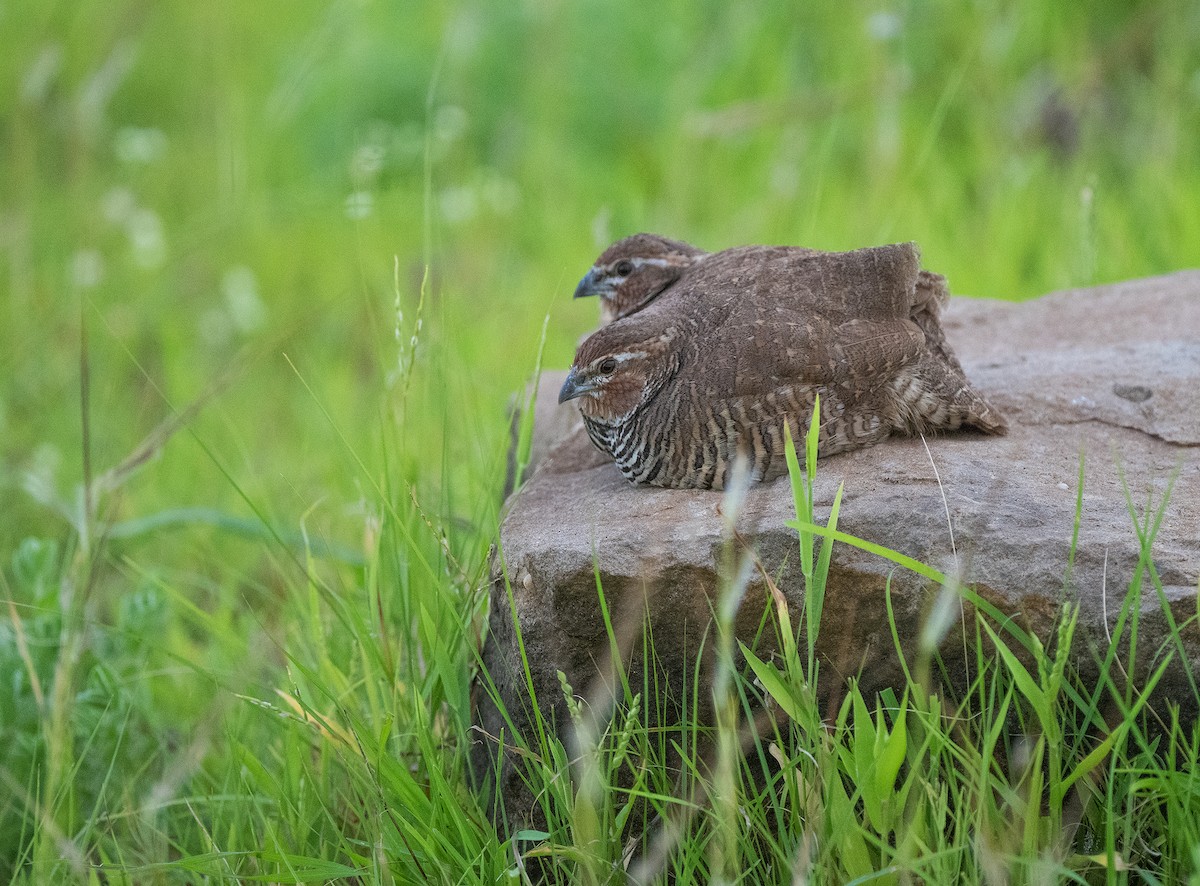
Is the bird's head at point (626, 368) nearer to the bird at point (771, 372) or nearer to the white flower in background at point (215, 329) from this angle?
the bird at point (771, 372)

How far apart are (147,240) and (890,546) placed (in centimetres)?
581

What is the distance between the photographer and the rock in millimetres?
2885

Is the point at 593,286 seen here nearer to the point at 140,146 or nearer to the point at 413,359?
the point at 413,359

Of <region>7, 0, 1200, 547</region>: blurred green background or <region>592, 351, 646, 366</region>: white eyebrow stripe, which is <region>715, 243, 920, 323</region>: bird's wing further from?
<region>7, 0, 1200, 547</region>: blurred green background

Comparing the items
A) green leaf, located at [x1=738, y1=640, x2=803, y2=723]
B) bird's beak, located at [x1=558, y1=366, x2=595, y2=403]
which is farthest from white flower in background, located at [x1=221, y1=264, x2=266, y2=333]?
green leaf, located at [x1=738, y1=640, x2=803, y2=723]

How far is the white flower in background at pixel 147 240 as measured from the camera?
7.73 meters

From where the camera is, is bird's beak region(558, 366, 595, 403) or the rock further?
bird's beak region(558, 366, 595, 403)

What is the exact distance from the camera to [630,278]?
15.4 feet

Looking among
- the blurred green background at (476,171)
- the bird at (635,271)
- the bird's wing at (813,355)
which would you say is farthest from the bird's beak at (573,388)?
the blurred green background at (476,171)

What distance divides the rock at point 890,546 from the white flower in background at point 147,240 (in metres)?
4.86

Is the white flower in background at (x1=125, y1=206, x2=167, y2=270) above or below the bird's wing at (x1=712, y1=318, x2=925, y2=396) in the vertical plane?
above

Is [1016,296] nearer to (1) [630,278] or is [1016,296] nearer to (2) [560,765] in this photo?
(1) [630,278]

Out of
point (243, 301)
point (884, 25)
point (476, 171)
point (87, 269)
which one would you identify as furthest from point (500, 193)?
point (884, 25)

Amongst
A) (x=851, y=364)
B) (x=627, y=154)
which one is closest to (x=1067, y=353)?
(x=851, y=364)
